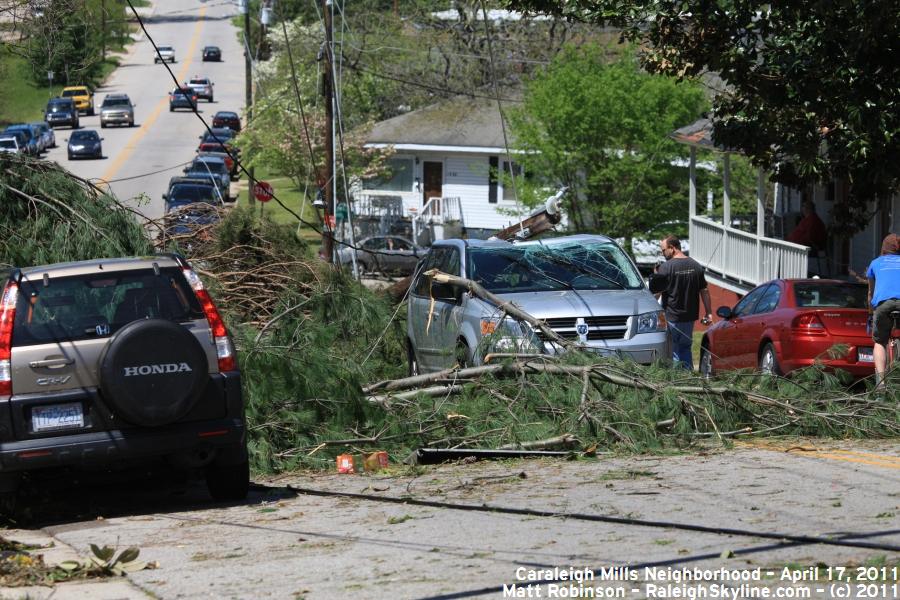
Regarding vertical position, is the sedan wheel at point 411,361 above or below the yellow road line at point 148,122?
below

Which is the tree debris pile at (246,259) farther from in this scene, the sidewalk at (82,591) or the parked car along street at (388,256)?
the parked car along street at (388,256)

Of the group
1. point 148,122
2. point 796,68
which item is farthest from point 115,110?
point 796,68

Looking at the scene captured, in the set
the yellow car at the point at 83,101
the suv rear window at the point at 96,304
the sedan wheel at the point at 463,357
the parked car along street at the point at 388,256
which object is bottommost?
the parked car along street at the point at 388,256

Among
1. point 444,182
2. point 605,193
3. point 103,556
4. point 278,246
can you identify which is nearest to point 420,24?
point 444,182

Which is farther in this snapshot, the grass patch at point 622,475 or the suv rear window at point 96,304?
the grass patch at point 622,475

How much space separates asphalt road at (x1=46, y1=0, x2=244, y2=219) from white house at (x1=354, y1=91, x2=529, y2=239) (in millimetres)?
8626

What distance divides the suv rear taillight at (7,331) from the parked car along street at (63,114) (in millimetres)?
43216

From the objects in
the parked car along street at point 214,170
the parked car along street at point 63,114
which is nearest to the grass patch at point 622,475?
the parked car along street at point 214,170

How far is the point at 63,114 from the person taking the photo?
5450 centimetres

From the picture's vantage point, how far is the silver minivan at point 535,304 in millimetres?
11961

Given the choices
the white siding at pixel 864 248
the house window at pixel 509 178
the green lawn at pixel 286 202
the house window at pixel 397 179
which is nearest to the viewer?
the white siding at pixel 864 248

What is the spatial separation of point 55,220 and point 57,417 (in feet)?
14.0

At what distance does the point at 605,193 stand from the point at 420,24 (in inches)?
894

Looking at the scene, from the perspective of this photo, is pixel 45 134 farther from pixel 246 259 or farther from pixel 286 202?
pixel 246 259
